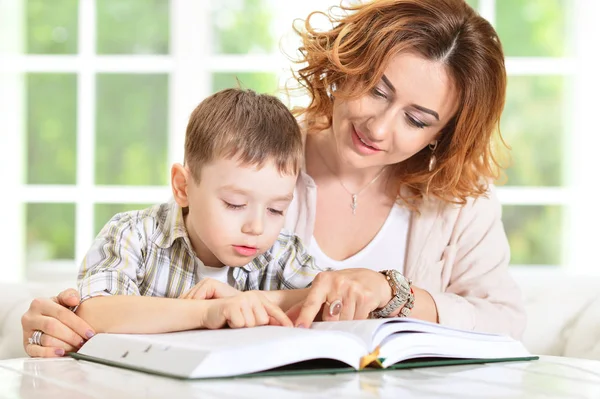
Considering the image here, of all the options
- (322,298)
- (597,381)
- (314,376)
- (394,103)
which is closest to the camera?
(314,376)

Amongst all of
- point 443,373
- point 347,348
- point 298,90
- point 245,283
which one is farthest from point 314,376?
point 298,90

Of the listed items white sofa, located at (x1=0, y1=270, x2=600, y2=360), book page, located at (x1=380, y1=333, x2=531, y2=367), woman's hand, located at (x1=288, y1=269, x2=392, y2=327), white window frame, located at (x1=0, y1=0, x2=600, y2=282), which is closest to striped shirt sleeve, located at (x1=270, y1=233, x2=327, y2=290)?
woman's hand, located at (x1=288, y1=269, x2=392, y2=327)

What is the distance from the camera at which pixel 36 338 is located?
159 centimetres

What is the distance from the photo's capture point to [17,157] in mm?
4695

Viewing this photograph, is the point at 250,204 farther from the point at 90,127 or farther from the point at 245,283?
the point at 90,127

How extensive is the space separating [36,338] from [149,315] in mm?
248

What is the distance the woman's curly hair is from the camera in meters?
2.03

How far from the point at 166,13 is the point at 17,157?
1.14 meters

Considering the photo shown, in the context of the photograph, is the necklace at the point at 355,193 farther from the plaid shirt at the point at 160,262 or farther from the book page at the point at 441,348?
the book page at the point at 441,348

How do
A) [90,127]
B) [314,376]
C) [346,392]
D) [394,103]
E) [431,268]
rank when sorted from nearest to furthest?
[346,392] → [314,376] → [394,103] → [431,268] → [90,127]

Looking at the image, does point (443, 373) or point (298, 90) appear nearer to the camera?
point (443, 373)

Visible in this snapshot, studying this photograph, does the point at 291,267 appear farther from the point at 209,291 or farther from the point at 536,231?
the point at 536,231

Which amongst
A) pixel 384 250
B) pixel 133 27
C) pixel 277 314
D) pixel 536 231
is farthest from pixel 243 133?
pixel 536 231

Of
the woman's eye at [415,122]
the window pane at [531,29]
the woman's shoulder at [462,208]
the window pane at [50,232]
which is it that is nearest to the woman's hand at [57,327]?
the woman's eye at [415,122]
